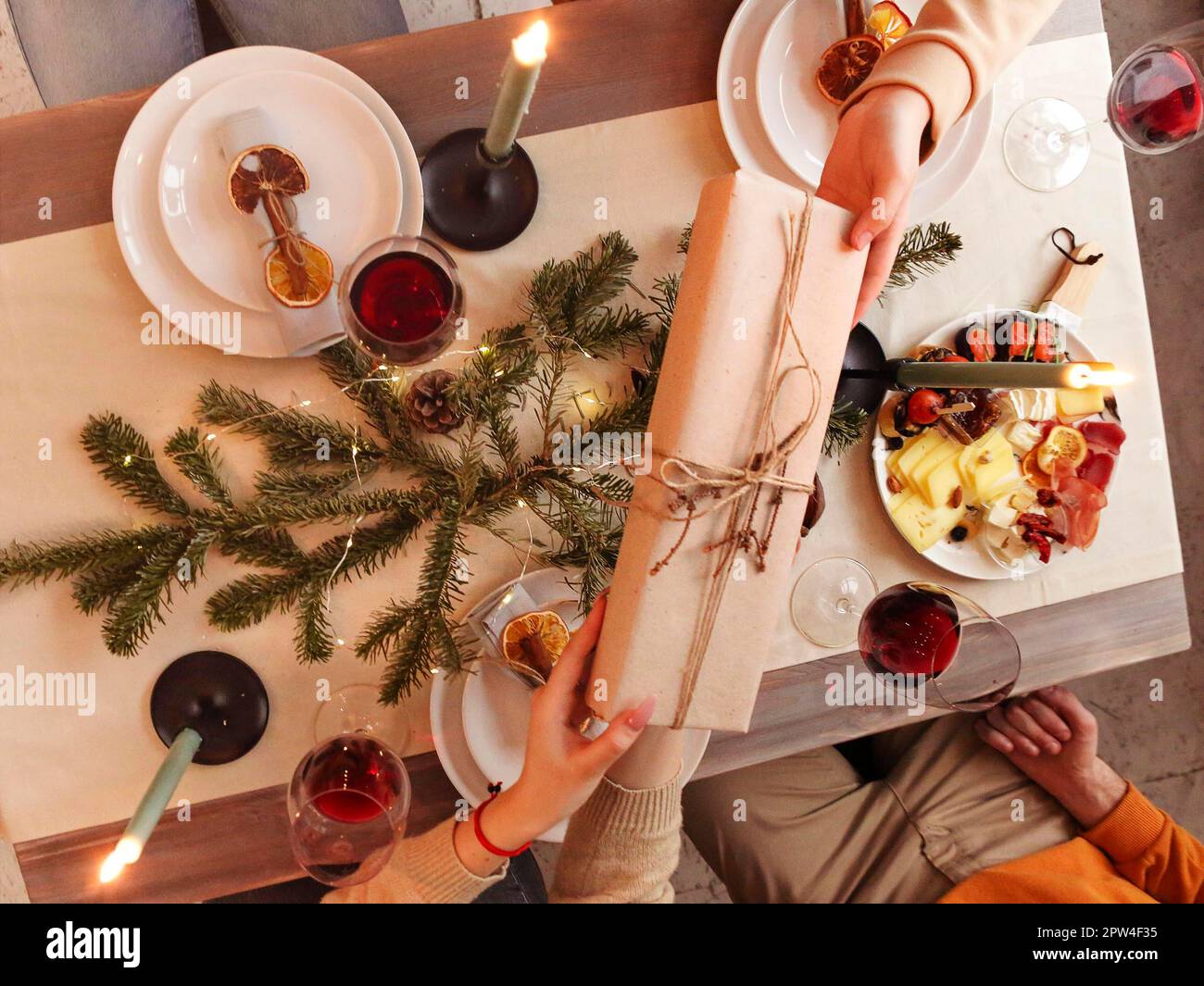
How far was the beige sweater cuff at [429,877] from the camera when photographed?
984 mm

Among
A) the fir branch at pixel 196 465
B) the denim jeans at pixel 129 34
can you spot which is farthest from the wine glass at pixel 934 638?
the denim jeans at pixel 129 34

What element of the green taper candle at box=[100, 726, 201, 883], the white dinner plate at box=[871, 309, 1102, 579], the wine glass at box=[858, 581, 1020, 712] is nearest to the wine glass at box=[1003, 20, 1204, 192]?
the white dinner plate at box=[871, 309, 1102, 579]

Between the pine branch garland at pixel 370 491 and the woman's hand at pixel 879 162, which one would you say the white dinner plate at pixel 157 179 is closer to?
the pine branch garland at pixel 370 491

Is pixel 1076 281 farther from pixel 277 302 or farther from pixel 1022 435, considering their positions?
pixel 277 302

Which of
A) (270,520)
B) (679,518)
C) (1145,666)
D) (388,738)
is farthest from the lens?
(1145,666)

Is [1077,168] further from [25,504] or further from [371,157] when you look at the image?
[25,504]

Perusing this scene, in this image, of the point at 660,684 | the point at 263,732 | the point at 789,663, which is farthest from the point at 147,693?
the point at 789,663

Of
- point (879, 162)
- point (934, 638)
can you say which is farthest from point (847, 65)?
point (934, 638)

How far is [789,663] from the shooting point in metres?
1.11

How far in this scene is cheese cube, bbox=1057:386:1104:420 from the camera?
111 centimetres

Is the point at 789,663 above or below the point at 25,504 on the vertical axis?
below

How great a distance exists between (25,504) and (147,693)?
0.89ft

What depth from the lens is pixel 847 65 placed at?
41.2 inches

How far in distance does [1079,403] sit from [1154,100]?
0.42 metres
